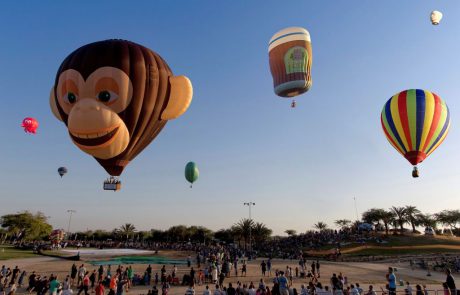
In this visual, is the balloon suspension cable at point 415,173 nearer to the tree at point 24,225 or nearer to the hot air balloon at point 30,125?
the hot air balloon at point 30,125

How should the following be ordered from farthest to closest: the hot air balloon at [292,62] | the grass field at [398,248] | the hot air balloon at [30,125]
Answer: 1. the grass field at [398,248]
2. the hot air balloon at [30,125]
3. the hot air balloon at [292,62]

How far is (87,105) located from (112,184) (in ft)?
18.5

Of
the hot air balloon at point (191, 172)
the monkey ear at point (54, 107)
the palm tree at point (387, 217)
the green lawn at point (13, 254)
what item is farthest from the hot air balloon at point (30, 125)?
the palm tree at point (387, 217)

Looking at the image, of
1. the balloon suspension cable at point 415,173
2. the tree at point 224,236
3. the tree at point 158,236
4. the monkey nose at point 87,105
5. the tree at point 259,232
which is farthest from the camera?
the tree at point 158,236

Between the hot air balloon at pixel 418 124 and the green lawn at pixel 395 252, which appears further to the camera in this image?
the green lawn at pixel 395 252

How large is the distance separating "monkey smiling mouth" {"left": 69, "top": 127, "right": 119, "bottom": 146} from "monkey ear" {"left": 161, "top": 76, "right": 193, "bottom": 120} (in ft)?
12.3

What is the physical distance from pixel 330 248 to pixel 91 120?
151ft

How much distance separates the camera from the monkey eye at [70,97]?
54.1ft

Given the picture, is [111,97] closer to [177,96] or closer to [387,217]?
[177,96]

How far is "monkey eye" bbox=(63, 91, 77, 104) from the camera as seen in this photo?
16.5 metres

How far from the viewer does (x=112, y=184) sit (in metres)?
19.8

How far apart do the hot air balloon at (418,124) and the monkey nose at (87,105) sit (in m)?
21.7

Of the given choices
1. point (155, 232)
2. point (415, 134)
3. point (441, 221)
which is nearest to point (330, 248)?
point (415, 134)

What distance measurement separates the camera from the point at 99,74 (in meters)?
16.3
